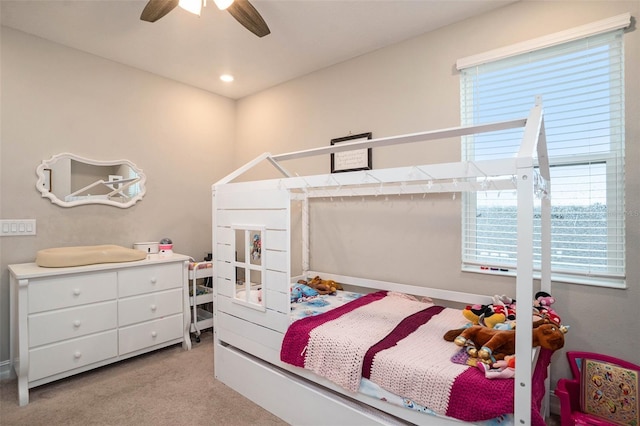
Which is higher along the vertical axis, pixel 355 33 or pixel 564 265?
pixel 355 33

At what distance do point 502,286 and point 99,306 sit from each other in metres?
2.80

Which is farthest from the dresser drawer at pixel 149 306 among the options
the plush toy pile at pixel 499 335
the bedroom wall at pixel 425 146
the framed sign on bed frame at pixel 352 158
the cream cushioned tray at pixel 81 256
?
the plush toy pile at pixel 499 335

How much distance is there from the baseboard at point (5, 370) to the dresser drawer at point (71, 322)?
56cm

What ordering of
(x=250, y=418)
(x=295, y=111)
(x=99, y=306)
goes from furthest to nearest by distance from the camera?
(x=295, y=111), (x=99, y=306), (x=250, y=418)

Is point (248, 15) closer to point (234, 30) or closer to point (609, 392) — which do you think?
point (234, 30)

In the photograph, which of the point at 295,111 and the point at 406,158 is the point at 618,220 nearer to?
the point at 406,158

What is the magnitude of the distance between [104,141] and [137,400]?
213cm

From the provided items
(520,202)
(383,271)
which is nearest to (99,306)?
(383,271)

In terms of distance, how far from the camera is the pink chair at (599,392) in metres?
1.71

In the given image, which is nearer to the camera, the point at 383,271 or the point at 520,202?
the point at 520,202

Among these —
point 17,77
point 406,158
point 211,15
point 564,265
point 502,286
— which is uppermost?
point 211,15

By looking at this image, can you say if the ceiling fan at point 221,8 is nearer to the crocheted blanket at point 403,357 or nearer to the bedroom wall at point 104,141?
the bedroom wall at point 104,141

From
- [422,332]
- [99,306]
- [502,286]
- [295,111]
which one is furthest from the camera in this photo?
[295,111]

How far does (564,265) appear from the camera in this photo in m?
2.01
